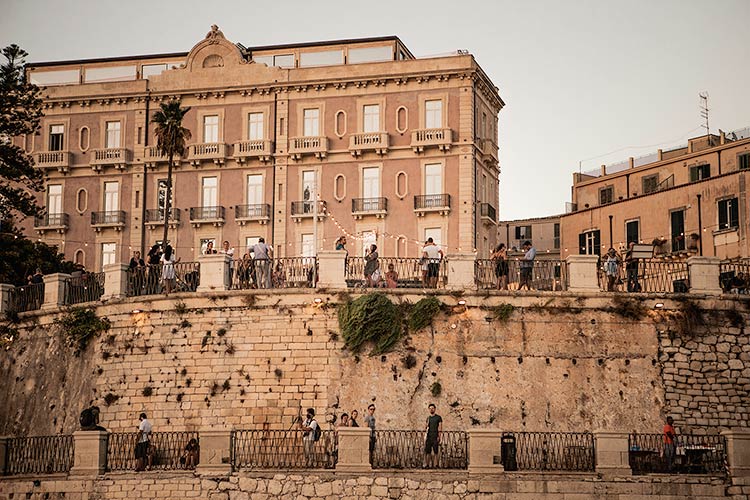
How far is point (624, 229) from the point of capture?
184ft

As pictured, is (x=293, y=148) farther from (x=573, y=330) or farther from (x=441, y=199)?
(x=573, y=330)

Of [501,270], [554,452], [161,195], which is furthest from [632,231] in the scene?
[554,452]

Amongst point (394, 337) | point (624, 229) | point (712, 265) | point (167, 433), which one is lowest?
point (167, 433)

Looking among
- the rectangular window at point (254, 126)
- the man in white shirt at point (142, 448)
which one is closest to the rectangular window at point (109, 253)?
the rectangular window at point (254, 126)

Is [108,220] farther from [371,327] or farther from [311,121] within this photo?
[371,327]

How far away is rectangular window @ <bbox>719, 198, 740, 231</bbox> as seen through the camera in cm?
4953

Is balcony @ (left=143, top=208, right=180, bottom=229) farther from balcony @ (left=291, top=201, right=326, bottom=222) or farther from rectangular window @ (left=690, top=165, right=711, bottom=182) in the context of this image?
rectangular window @ (left=690, top=165, right=711, bottom=182)

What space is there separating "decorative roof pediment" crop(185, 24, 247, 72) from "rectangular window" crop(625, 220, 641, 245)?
18.9 m

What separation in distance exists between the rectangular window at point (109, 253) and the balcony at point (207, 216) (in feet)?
13.0

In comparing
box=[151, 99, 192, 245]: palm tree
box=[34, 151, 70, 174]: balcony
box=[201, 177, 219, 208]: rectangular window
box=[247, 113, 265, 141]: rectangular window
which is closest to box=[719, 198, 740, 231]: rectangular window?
box=[247, 113, 265, 141]: rectangular window

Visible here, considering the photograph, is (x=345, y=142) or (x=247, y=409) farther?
(x=345, y=142)

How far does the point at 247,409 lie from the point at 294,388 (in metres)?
1.39

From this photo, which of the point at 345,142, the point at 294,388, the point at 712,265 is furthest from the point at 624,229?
the point at 294,388

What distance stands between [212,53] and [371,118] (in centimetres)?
808
